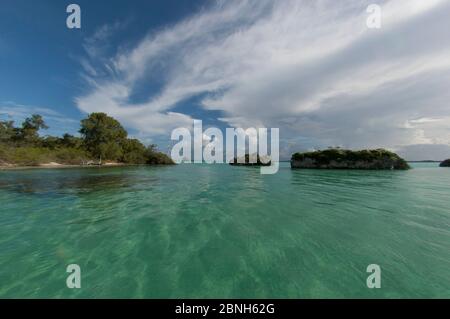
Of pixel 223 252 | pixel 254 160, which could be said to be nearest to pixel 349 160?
pixel 254 160

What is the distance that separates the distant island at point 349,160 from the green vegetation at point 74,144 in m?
95.9

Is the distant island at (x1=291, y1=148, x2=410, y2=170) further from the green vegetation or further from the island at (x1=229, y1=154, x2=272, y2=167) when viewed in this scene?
the green vegetation

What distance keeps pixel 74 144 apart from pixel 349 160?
133 m

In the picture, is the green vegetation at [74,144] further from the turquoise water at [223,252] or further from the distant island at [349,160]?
the distant island at [349,160]

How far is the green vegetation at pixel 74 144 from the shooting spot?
68.4 metres

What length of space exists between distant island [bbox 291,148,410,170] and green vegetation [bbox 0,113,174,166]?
95.9m

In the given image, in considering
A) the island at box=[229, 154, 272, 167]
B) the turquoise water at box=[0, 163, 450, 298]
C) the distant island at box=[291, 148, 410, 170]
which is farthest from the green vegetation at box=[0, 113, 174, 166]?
the distant island at box=[291, 148, 410, 170]

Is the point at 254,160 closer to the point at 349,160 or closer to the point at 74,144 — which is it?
the point at 349,160

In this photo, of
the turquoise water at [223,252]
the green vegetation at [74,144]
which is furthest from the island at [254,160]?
the turquoise water at [223,252]

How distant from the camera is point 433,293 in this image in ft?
13.0

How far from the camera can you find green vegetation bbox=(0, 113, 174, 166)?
68.4 meters

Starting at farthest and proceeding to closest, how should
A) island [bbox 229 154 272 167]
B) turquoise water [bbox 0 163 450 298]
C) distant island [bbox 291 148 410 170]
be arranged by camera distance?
island [bbox 229 154 272 167], distant island [bbox 291 148 410 170], turquoise water [bbox 0 163 450 298]

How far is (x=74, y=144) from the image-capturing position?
9075cm

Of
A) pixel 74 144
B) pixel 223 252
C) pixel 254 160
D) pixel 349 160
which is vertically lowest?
pixel 223 252
